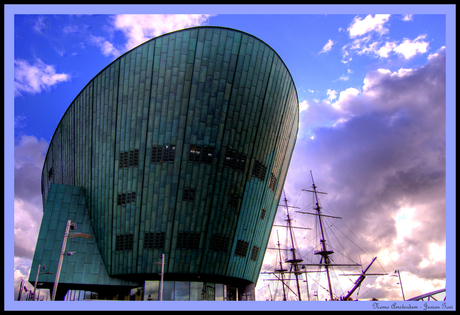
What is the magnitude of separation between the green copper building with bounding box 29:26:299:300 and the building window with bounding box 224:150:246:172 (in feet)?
0.29

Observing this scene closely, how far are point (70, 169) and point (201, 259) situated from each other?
16.9 metres

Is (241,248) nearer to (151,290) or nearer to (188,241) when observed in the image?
(188,241)

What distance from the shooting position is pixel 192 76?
1043 inches

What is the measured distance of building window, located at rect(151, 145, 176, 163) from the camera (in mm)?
27075

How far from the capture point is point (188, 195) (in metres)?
27.4

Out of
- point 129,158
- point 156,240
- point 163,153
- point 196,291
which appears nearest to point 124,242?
point 156,240

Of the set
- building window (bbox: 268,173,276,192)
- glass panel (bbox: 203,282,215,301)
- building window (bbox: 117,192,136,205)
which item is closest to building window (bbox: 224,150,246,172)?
building window (bbox: 268,173,276,192)

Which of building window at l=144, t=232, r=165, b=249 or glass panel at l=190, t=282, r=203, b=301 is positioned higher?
building window at l=144, t=232, r=165, b=249

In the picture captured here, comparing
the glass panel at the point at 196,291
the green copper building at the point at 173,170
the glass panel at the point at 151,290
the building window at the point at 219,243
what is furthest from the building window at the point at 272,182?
the glass panel at the point at 151,290

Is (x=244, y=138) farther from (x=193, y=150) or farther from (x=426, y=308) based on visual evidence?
(x=426, y=308)

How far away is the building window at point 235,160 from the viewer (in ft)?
90.8

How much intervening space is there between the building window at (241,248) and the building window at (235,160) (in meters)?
6.59

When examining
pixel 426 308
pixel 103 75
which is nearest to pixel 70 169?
pixel 103 75

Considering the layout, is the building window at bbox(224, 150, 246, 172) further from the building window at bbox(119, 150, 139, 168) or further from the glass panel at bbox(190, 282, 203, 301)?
the glass panel at bbox(190, 282, 203, 301)
